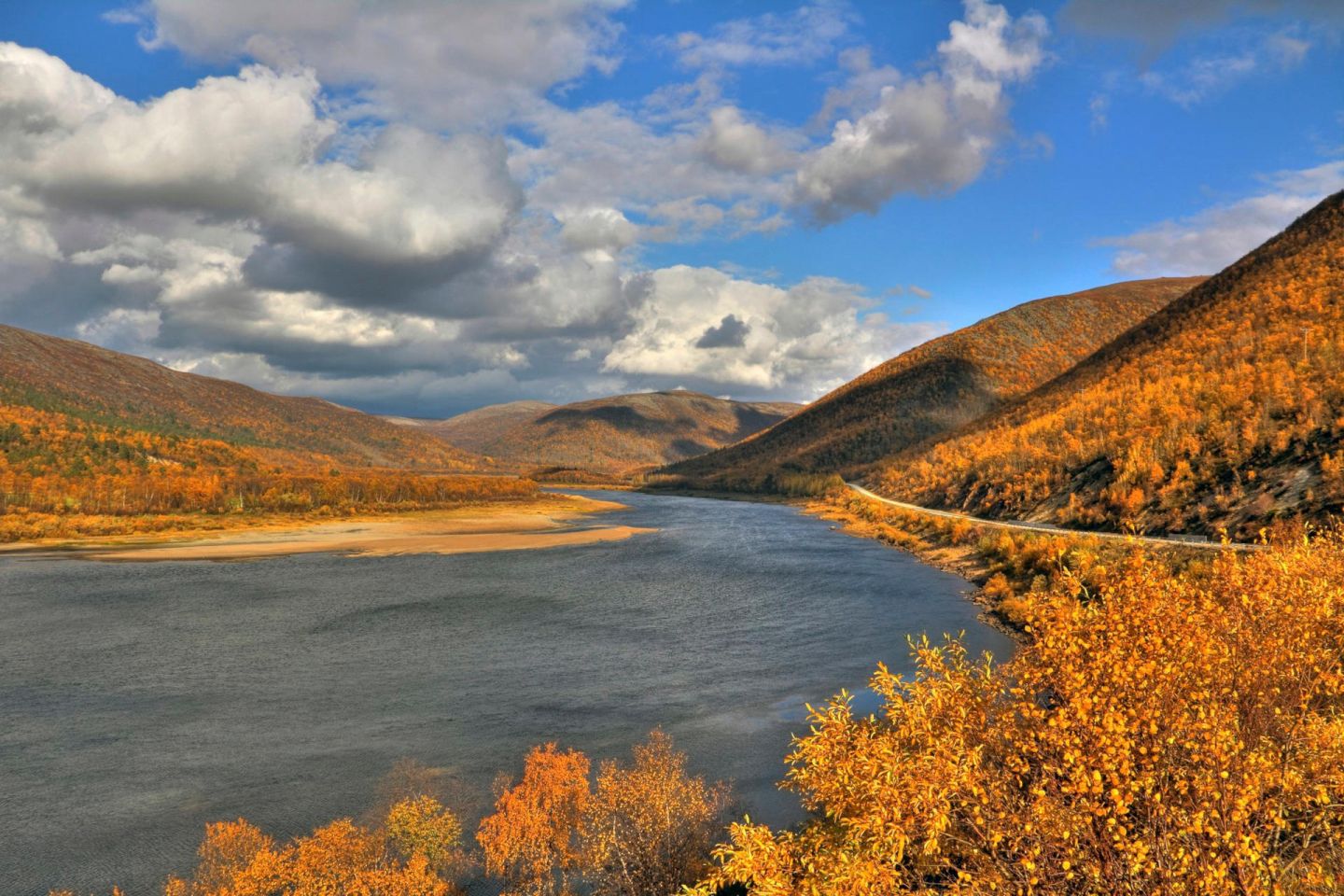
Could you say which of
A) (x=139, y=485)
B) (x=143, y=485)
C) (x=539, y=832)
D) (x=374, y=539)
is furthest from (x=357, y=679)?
(x=139, y=485)

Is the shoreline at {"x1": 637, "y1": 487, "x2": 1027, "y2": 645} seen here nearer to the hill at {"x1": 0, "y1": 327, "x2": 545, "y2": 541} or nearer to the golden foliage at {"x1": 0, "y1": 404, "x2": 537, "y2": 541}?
the hill at {"x1": 0, "y1": 327, "x2": 545, "y2": 541}

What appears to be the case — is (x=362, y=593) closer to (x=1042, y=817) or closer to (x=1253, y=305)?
(x=1042, y=817)

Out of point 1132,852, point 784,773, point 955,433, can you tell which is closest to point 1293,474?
point 784,773

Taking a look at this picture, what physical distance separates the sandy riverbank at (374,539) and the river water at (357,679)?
1421 cm

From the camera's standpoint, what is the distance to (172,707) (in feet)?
111

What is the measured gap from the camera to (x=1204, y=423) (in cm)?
6266

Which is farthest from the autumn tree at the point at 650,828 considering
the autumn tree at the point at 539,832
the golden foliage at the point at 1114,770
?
the golden foliage at the point at 1114,770

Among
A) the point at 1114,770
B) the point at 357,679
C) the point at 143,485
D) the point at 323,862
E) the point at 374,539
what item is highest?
the point at 143,485

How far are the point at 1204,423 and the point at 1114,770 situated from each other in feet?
223

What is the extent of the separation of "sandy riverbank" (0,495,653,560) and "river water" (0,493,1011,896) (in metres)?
14.2

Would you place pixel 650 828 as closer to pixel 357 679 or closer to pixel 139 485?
pixel 357 679

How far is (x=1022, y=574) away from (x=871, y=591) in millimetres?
11996

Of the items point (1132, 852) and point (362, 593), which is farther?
point (362, 593)

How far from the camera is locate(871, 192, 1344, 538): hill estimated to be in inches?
2002
